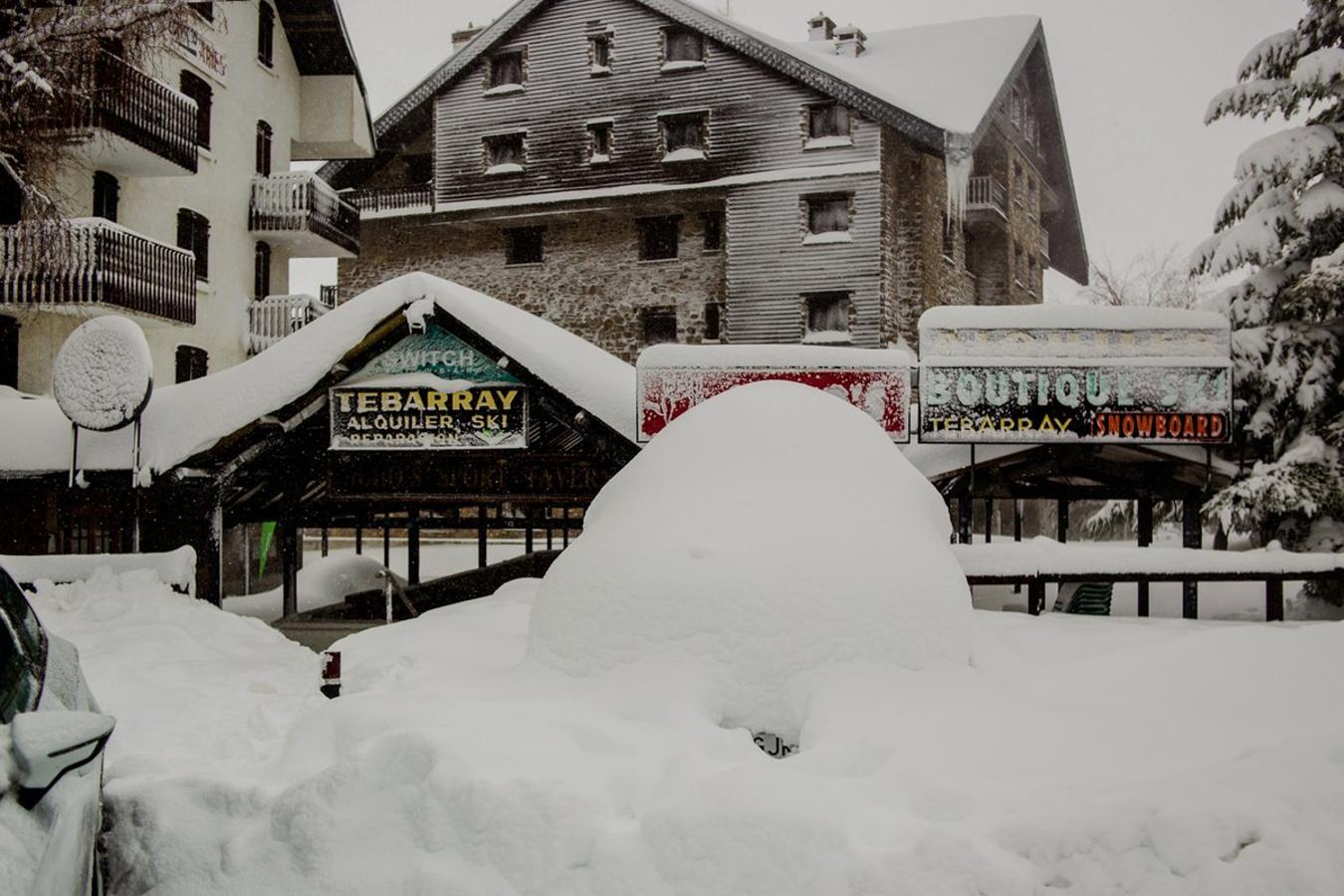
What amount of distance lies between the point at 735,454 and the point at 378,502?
21.3ft

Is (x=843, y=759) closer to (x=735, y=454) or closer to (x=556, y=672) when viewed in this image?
(x=556, y=672)

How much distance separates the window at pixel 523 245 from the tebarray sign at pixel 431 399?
1892 centimetres

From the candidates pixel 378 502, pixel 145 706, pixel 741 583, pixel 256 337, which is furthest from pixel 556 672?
pixel 256 337

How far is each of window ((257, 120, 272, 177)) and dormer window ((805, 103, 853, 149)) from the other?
1261cm

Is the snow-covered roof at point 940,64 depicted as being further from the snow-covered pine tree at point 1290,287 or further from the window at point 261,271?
the window at point 261,271

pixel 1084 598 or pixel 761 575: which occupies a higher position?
pixel 761 575

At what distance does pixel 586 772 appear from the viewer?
14.9 ft

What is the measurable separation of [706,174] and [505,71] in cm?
690

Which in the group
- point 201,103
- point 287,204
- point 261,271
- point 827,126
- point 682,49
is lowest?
point 261,271

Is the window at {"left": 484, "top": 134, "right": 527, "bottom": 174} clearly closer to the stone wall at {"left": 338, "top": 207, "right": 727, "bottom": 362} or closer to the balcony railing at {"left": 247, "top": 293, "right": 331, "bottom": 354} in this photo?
the stone wall at {"left": 338, "top": 207, "right": 727, "bottom": 362}

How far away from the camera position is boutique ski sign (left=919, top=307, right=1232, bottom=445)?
456 inches

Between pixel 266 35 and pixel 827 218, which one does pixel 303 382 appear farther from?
pixel 827 218

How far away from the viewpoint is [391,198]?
97.7 ft

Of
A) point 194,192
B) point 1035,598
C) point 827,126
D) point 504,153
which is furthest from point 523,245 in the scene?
point 1035,598
